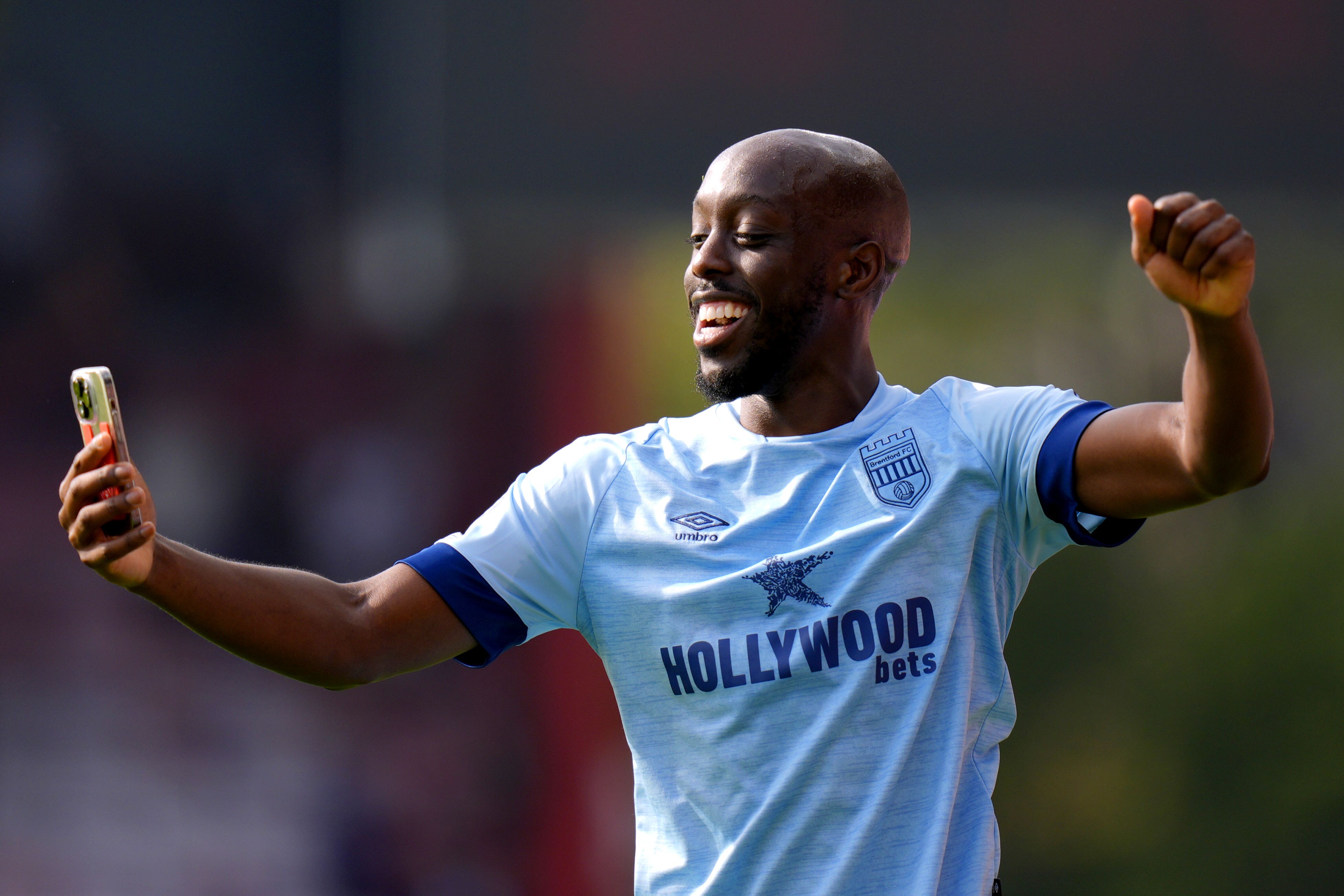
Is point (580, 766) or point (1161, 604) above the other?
point (1161, 604)

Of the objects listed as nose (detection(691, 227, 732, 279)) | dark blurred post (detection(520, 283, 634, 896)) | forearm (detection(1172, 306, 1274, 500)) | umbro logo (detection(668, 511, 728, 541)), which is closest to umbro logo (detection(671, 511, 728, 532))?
umbro logo (detection(668, 511, 728, 541))

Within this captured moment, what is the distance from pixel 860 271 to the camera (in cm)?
209

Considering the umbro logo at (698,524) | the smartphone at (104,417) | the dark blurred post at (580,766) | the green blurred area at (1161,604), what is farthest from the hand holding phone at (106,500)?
the green blurred area at (1161,604)

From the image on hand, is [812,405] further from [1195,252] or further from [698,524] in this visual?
[1195,252]

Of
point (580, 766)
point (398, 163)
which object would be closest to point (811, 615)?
point (580, 766)

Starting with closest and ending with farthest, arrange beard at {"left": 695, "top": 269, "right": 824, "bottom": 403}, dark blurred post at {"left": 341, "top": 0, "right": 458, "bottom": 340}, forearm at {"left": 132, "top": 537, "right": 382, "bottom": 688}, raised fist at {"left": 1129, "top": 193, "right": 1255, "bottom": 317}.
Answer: raised fist at {"left": 1129, "top": 193, "right": 1255, "bottom": 317} → forearm at {"left": 132, "top": 537, "right": 382, "bottom": 688} → beard at {"left": 695, "top": 269, "right": 824, "bottom": 403} → dark blurred post at {"left": 341, "top": 0, "right": 458, "bottom": 340}

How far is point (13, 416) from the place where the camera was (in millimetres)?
3625

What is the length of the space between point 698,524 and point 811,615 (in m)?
0.24

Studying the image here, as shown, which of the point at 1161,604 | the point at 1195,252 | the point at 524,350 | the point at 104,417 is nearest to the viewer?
the point at 1195,252

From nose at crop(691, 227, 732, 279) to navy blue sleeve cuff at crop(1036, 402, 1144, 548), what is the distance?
597 millimetres

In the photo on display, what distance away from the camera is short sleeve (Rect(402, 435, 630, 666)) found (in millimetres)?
1889

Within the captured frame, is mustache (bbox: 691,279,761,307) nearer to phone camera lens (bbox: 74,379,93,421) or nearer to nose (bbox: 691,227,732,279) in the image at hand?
nose (bbox: 691,227,732,279)

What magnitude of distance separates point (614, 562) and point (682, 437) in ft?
0.88

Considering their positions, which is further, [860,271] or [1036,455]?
[860,271]
